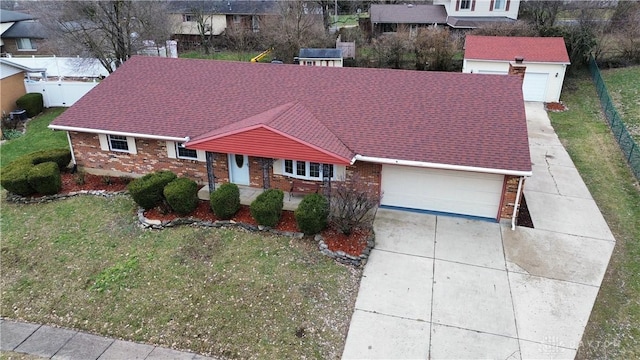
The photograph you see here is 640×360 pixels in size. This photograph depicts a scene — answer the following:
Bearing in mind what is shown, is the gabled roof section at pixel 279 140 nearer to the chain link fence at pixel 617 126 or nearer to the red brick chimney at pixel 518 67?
the chain link fence at pixel 617 126

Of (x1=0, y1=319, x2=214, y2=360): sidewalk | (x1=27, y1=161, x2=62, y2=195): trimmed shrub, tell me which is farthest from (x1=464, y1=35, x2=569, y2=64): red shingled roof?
(x1=0, y1=319, x2=214, y2=360): sidewalk

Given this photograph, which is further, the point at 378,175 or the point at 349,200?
the point at 378,175

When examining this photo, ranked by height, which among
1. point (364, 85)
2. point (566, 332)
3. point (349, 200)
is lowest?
point (566, 332)

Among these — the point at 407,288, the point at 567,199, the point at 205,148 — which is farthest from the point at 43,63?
the point at 567,199

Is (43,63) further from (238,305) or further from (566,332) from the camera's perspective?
(566,332)

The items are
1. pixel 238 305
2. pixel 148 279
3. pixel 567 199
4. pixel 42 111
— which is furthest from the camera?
pixel 42 111

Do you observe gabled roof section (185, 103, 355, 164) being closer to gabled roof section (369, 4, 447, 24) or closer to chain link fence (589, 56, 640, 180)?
chain link fence (589, 56, 640, 180)

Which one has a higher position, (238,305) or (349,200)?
(349,200)

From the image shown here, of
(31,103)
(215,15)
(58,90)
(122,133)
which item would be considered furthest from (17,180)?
(215,15)
